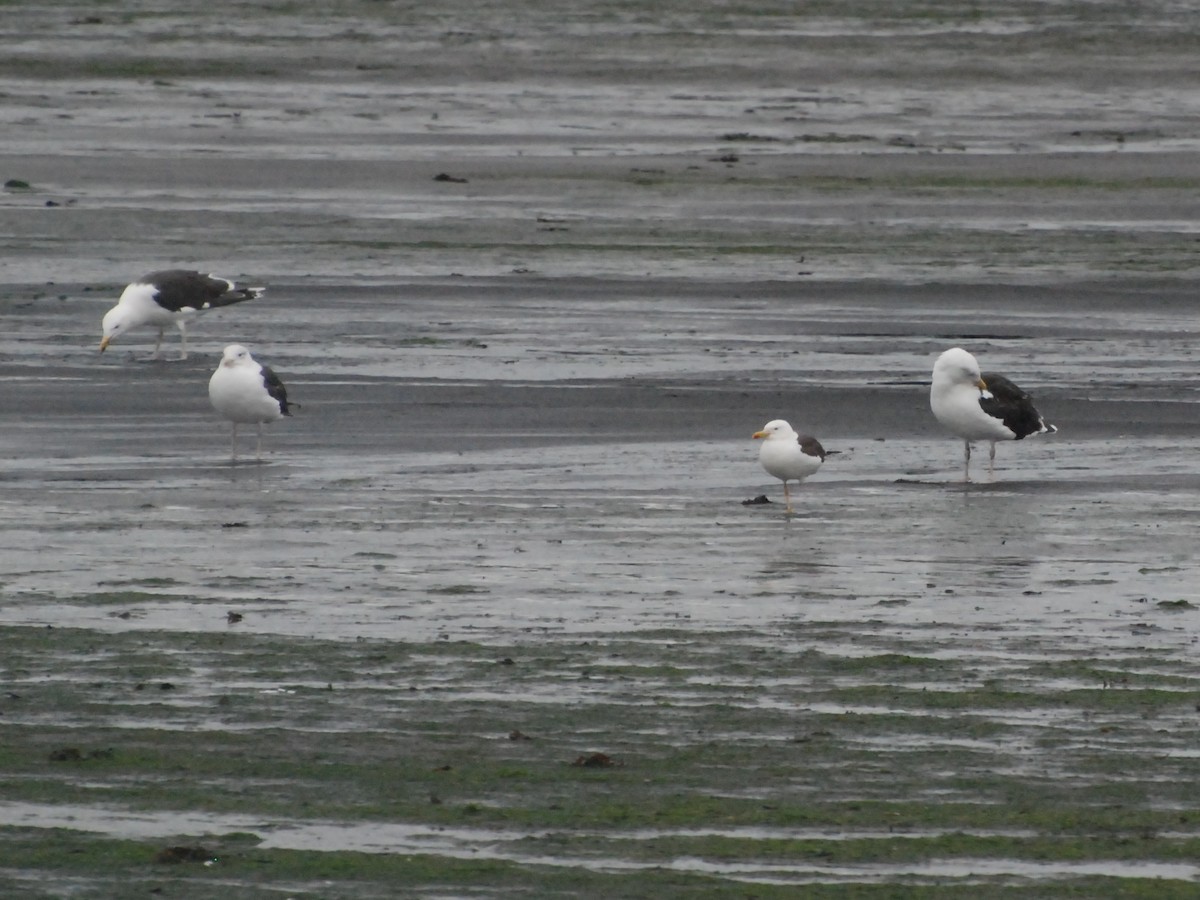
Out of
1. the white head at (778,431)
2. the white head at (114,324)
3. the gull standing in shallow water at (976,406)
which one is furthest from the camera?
the white head at (114,324)

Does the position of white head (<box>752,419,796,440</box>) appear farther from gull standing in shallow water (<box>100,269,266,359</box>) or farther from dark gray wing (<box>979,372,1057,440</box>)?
gull standing in shallow water (<box>100,269,266,359</box>)

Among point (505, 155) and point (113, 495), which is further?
point (505, 155)

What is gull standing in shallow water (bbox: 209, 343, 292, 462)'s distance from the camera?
14.3 meters

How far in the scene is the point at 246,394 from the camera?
14258 millimetres

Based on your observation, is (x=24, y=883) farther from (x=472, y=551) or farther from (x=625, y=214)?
(x=625, y=214)

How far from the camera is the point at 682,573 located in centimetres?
1098

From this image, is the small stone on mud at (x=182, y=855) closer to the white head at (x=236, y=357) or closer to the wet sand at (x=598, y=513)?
the wet sand at (x=598, y=513)

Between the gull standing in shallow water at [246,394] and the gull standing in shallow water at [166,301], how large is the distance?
11.1ft

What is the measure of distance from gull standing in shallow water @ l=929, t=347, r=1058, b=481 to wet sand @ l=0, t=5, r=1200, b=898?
1.13ft

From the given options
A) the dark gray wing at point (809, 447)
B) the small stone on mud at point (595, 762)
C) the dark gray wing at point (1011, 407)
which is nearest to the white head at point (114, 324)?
the dark gray wing at point (809, 447)

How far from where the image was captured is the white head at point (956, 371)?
1426 centimetres

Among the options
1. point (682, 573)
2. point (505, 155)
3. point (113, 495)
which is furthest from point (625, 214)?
point (682, 573)

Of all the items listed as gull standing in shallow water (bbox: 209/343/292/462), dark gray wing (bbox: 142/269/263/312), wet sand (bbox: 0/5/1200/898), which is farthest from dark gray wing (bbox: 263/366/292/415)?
dark gray wing (bbox: 142/269/263/312)

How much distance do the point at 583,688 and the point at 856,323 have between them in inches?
437
